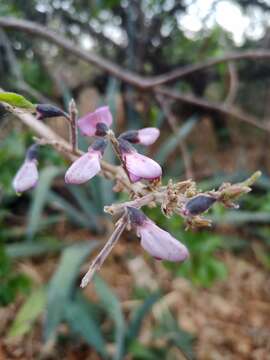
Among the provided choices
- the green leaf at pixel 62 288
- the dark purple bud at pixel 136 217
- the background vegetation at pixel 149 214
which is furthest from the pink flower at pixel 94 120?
the green leaf at pixel 62 288

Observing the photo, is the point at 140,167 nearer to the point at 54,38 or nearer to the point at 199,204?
the point at 199,204

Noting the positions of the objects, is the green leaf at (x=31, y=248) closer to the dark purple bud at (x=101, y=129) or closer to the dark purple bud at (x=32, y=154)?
the dark purple bud at (x=32, y=154)

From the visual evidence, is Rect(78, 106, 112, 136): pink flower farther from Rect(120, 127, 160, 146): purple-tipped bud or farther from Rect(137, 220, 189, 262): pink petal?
Rect(137, 220, 189, 262): pink petal

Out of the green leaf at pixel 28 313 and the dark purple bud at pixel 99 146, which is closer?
the dark purple bud at pixel 99 146

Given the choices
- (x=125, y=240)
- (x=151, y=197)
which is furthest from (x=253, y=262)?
(x=151, y=197)

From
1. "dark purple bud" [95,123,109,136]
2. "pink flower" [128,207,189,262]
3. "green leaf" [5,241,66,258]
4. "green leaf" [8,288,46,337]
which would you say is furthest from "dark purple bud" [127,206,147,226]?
"green leaf" [5,241,66,258]

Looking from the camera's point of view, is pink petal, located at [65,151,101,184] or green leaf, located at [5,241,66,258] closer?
pink petal, located at [65,151,101,184]

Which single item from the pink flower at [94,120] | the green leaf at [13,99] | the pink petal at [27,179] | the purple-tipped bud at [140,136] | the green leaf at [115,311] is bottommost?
the green leaf at [115,311]

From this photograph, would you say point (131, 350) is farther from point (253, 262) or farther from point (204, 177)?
point (204, 177)
